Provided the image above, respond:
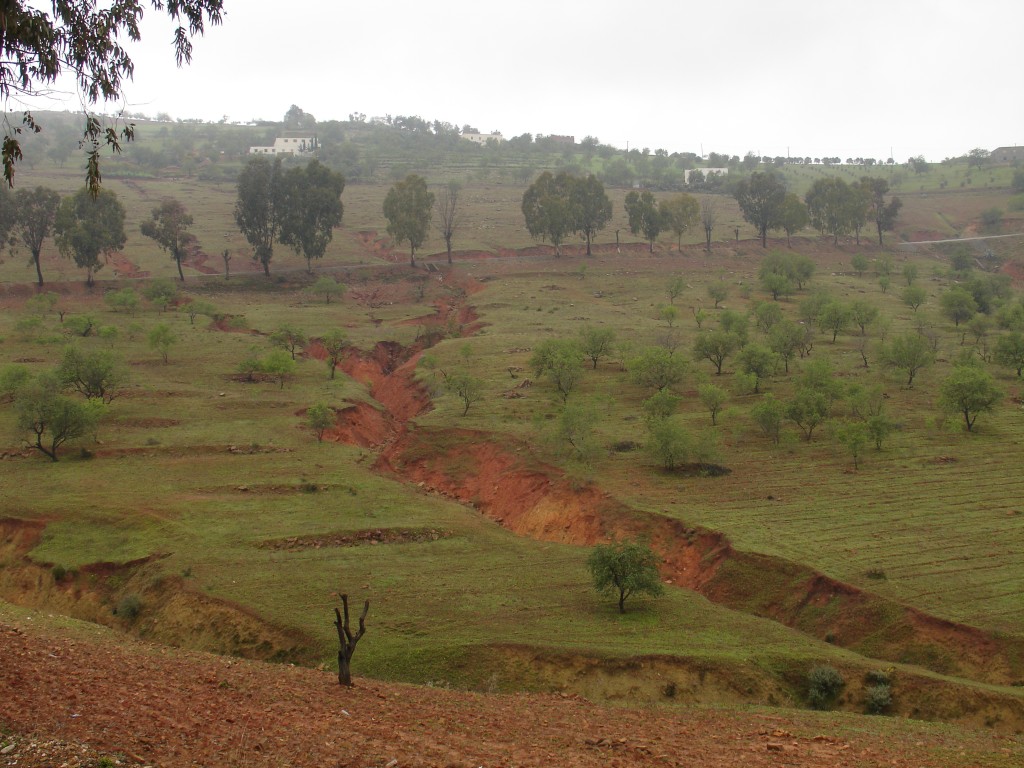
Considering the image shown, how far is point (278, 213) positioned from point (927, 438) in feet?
174

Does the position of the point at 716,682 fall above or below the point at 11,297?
below

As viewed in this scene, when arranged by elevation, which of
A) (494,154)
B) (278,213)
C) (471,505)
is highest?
(494,154)

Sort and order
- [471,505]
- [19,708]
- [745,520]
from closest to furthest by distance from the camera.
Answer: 1. [19,708]
2. [745,520]
3. [471,505]

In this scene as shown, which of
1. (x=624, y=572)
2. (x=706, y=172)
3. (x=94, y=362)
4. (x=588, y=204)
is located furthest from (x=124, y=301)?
(x=706, y=172)

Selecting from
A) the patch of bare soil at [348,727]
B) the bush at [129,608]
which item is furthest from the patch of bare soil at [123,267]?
the patch of bare soil at [348,727]

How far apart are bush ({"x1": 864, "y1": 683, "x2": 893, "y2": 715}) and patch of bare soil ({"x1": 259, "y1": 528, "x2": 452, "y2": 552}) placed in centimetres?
1205

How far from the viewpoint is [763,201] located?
8825 centimetres

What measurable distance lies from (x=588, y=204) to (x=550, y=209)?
14.1 ft

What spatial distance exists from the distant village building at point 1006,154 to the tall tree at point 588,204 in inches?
4226

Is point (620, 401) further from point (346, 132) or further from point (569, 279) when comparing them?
point (346, 132)

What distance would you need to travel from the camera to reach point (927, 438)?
1300 inches

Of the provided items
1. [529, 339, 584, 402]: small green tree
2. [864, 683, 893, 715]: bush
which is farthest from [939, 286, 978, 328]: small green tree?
[864, 683, 893, 715]: bush

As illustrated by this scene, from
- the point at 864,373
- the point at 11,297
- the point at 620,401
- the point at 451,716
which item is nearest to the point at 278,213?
the point at 11,297

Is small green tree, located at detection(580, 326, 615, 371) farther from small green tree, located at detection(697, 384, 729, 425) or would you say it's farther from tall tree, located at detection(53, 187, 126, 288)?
tall tree, located at detection(53, 187, 126, 288)
